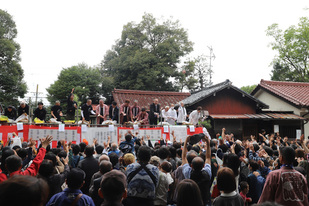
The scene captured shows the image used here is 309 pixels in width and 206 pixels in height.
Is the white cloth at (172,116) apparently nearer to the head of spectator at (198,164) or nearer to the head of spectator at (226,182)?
the head of spectator at (198,164)

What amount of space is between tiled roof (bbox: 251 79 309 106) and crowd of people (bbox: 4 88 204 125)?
1135 centimetres

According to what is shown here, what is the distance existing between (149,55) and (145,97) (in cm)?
808

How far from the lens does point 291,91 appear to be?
23.0 metres

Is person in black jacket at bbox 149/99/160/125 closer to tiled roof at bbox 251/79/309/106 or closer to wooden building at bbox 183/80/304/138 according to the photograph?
wooden building at bbox 183/80/304/138

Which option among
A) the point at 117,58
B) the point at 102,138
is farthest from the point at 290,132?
the point at 117,58

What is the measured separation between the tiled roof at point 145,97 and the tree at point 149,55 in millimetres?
4748

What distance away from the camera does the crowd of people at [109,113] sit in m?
11.6

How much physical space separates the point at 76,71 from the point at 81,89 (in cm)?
309

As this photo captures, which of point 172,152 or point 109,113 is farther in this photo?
point 109,113

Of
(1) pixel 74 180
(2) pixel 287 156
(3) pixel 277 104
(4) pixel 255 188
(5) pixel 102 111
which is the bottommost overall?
(4) pixel 255 188

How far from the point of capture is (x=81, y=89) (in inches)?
1236

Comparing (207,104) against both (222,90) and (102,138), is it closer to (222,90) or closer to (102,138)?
(222,90)

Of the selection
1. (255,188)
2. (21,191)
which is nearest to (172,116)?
(255,188)

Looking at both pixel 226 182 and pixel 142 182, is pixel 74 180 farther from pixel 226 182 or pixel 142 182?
pixel 226 182
